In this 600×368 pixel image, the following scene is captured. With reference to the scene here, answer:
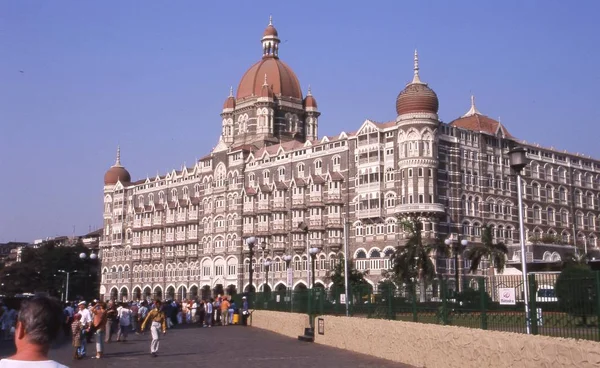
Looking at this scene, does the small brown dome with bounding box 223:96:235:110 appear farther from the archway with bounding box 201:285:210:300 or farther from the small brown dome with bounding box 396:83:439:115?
the small brown dome with bounding box 396:83:439:115

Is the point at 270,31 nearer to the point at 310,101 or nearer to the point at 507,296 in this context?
the point at 310,101

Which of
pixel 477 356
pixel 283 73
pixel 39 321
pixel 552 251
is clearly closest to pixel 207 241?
pixel 283 73

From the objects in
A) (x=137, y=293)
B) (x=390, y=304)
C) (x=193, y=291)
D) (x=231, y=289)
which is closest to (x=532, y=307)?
(x=390, y=304)

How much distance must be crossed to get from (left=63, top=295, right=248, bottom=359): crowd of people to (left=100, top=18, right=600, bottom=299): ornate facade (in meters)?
10.5

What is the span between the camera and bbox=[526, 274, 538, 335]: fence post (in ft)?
41.5

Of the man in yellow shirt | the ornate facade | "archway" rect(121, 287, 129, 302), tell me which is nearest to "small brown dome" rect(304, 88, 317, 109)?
the ornate facade

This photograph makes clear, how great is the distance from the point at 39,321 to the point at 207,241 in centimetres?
7276

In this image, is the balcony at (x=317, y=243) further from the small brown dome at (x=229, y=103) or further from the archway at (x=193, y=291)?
the small brown dome at (x=229, y=103)

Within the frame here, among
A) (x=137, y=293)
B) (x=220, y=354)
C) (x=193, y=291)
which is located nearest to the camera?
(x=220, y=354)

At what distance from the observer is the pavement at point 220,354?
1826 centimetres

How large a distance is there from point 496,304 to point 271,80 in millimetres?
66898

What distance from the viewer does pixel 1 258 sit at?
154 meters

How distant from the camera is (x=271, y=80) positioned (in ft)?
260

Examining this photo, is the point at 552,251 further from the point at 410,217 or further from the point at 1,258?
the point at 1,258
